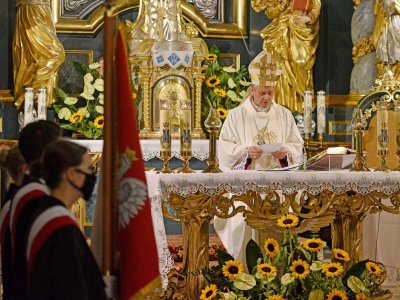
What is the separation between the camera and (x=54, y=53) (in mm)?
8656

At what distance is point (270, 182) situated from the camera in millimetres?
4801

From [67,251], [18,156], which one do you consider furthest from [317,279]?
[67,251]

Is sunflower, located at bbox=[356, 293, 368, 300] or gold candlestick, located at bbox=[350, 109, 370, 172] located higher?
gold candlestick, located at bbox=[350, 109, 370, 172]

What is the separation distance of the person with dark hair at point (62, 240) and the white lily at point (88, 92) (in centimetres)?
658

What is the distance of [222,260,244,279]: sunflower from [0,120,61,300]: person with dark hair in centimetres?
214

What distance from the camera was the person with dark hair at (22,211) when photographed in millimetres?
2318

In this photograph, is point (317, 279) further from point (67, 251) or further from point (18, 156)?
point (67, 251)

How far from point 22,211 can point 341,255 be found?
2878 millimetres

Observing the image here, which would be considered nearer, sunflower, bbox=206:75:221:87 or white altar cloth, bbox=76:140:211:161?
white altar cloth, bbox=76:140:211:161

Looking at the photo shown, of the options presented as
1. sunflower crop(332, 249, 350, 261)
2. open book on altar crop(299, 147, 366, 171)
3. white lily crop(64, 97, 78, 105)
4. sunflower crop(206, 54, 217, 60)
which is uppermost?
sunflower crop(206, 54, 217, 60)

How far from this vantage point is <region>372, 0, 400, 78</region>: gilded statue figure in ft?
27.8

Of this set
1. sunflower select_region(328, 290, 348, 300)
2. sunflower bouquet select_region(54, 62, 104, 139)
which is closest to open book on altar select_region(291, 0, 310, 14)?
sunflower bouquet select_region(54, 62, 104, 139)

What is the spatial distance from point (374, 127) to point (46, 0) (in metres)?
4.14

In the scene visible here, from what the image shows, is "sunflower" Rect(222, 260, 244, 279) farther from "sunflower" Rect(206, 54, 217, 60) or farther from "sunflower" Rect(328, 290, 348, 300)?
"sunflower" Rect(206, 54, 217, 60)
